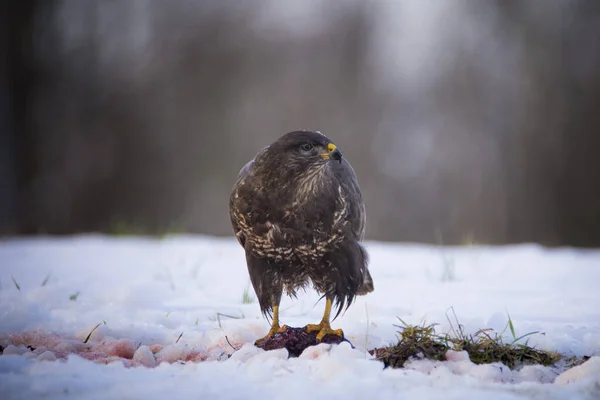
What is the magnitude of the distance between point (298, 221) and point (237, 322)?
2.41ft

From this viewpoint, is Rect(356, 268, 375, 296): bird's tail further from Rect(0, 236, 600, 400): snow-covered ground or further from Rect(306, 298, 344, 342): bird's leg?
Rect(306, 298, 344, 342): bird's leg

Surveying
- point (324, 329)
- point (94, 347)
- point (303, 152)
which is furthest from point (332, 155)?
point (94, 347)

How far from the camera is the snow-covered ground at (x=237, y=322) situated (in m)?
1.78

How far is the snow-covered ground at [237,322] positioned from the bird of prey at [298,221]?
28cm

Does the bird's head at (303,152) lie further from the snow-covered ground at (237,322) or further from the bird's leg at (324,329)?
the snow-covered ground at (237,322)

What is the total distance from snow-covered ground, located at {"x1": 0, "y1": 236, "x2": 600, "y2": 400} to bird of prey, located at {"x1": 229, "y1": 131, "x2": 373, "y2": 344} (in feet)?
0.90

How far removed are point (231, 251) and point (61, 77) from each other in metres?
6.74

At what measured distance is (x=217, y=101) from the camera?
37.9 ft

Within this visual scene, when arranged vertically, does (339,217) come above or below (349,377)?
above

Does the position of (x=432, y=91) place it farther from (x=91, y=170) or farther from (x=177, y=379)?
(x=177, y=379)

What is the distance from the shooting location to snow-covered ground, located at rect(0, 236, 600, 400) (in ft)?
5.85

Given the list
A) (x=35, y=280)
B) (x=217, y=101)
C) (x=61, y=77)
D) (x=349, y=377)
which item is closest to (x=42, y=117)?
(x=61, y=77)

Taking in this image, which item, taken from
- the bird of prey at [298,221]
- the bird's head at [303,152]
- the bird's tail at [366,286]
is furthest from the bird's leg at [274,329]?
the bird's head at [303,152]

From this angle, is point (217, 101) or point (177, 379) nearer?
point (177, 379)
